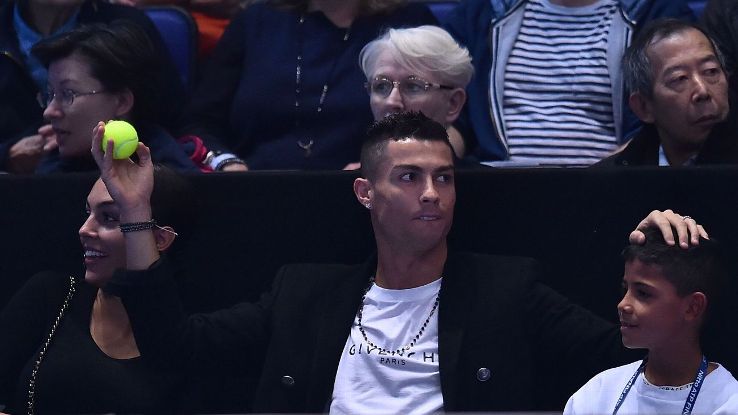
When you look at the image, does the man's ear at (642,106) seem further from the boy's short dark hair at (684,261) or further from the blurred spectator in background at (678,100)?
the boy's short dark hair at (684,261)

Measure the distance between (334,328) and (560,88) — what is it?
1.07m

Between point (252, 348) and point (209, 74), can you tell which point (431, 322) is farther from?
point (209, 74)

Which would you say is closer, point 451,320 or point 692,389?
point 692,389

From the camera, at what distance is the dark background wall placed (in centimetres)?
279

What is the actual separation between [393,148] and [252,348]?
538 mm

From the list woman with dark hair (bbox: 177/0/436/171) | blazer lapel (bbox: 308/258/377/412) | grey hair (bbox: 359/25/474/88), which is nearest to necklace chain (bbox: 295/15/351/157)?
woman with dark hair (bbox: 177/0/436/171)

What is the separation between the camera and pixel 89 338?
2801mm

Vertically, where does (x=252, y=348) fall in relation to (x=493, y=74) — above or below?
below

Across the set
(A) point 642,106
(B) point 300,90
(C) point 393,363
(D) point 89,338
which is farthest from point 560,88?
(D) point 89,338

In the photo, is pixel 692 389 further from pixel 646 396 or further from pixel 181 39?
pixel 181 39

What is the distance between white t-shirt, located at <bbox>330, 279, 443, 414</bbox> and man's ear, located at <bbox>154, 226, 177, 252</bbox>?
46cm

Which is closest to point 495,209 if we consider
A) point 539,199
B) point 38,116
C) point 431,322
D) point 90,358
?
point 539,199

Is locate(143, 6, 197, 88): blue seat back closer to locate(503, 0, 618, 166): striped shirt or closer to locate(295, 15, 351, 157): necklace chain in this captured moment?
locate(295, 15, 351, 157): necklace chain

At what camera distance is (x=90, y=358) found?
9.03ft
